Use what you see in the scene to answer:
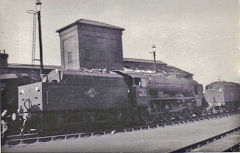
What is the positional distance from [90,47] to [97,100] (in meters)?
6.46

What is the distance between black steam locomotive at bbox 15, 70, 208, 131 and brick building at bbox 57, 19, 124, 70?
4.76 meters

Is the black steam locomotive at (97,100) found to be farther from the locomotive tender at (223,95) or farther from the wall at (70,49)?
the locomotive tender at (223,95)

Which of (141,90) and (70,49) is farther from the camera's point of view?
(70,49)

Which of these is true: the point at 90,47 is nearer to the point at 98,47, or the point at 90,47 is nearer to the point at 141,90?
the point at 98,47

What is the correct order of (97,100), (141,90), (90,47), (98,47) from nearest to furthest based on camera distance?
(97,100) < (141,90) < (90,47) < (98,47)

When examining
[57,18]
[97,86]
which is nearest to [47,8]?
[57,18]

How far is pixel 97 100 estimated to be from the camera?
32.6 ft

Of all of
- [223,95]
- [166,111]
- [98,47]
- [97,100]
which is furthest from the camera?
[223,95]

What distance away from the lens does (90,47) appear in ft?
51.5

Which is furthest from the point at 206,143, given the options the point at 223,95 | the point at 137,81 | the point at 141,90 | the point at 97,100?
the point at 223,95

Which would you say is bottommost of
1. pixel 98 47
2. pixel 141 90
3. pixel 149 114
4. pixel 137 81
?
pixel 149 114

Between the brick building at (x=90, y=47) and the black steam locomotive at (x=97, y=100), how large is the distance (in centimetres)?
476

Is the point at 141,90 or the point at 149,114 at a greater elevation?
the point at 141,90

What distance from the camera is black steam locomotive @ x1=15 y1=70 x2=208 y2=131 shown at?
28.3 ft
